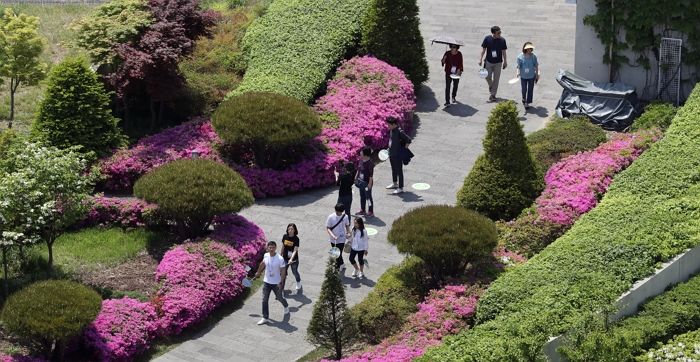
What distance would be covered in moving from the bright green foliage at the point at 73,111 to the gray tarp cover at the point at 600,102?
32.1 ft

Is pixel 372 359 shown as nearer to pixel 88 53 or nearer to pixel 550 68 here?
pixel 88 53

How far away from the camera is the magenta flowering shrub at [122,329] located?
74.3 feet

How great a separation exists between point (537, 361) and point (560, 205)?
6540mm

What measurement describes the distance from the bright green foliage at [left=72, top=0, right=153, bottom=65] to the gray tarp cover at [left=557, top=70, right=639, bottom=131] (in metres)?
8.94

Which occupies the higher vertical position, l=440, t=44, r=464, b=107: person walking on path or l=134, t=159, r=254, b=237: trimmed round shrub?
l=440, t=44, r=464, b=107: person walking on path

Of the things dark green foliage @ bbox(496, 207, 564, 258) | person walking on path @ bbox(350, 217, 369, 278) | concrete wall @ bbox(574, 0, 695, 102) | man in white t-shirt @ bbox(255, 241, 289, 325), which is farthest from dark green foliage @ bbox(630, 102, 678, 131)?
man in white t-shirt @ bbox(255, 241, 289, 325)

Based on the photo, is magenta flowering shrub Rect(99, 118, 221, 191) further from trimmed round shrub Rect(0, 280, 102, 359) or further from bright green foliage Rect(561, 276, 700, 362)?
bright green foliage Rect(561, 276, 700, 362)

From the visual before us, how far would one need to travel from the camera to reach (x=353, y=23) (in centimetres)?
3378

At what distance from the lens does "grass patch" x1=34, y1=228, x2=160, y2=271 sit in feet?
84.8

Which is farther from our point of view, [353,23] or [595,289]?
[353,23]

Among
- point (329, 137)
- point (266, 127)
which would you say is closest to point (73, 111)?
point (266, 127)

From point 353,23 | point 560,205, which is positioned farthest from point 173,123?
point 560,205

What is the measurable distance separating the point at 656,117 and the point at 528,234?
6178 mm

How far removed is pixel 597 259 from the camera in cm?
2353
